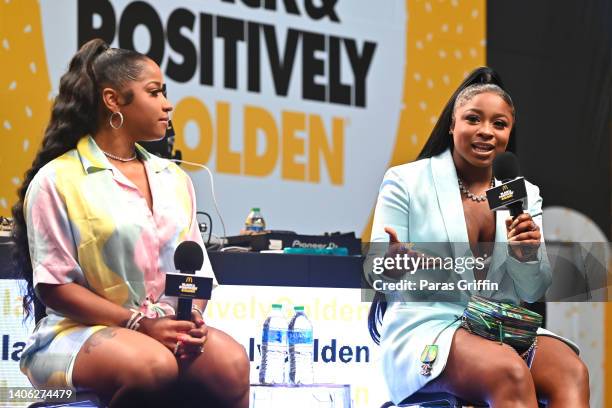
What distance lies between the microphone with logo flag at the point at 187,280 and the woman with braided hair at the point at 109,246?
0.21ft

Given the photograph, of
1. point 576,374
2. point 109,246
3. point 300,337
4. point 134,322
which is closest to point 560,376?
point 576,374

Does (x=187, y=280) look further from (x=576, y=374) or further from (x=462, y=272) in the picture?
(x=576, y=374)

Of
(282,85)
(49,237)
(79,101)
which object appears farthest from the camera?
(282,85)

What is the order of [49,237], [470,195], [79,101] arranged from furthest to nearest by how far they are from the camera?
[470,195]
[79,101]
[49,237]

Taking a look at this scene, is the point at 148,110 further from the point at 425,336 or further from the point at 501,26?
the point at 501,26

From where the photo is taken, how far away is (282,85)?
21.4 feet

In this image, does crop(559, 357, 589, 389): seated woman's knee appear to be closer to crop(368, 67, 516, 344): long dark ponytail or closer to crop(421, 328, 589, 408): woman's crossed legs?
crop(421, 328, 589, 408): woman's crossed legs

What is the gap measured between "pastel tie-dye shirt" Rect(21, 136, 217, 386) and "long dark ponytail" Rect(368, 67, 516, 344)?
2.82 ft

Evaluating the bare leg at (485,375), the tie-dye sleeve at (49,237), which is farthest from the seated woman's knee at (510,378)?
the tie-dye sleeve at (49,237)

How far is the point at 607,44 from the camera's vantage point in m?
7.44

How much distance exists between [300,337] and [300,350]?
0.20ft

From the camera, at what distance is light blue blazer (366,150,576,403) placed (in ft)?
10.4

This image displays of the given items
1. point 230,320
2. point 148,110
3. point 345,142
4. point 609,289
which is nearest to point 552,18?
point 345,142

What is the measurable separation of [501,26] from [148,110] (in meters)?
4.95
